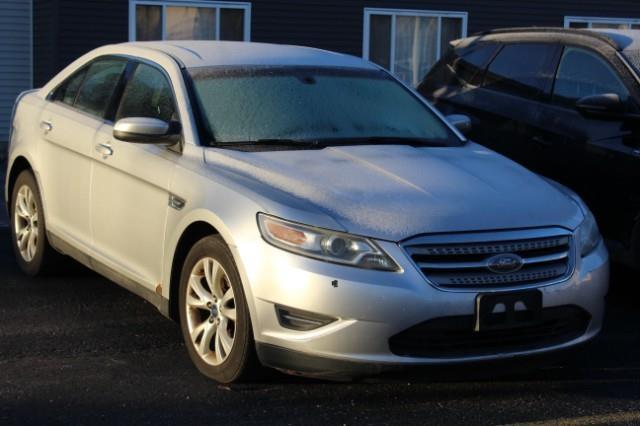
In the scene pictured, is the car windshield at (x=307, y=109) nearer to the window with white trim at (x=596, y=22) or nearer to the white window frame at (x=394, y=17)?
the white window frame at (x=394, y=17)

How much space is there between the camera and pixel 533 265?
4832mm

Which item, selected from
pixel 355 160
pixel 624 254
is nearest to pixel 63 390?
pixel 355 160

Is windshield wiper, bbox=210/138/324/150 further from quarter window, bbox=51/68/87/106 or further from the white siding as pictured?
the white siding

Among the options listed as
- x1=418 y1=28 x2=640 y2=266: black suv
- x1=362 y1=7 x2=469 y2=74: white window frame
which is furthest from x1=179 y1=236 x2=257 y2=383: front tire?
x1=362 y1=7 x2=469 y2=74: white window frame

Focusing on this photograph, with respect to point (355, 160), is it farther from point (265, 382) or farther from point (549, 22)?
point (549, 22)

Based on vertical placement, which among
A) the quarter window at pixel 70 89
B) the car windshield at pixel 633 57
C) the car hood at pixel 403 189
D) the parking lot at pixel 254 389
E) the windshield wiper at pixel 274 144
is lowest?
the parking lot at pixel 254 389

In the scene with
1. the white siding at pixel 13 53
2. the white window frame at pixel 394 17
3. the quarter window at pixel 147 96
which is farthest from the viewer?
the white window frame at pixel 394 17

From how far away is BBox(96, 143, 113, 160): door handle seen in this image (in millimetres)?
6020

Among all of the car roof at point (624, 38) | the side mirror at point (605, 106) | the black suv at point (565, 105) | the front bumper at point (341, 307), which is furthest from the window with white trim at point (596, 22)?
the front bumper at point (341, 307)

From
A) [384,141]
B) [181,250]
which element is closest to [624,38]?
[384,141]

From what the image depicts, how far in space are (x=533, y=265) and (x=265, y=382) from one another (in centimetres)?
133

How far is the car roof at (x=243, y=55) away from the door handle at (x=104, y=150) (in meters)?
0.62

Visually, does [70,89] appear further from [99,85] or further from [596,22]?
[596,22]

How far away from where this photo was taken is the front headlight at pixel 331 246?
4562 mm
